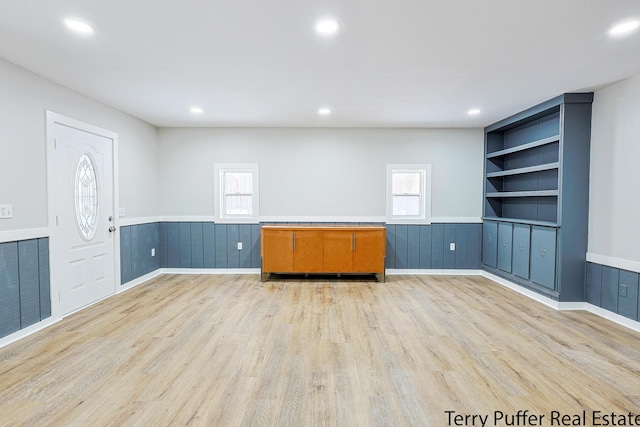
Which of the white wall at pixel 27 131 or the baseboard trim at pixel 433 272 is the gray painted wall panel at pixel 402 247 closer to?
the baseboard trim at pixel 433 272

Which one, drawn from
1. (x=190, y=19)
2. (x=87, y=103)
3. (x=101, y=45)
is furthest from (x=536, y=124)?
(x=87, y=103)

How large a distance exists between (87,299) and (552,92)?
6136mm

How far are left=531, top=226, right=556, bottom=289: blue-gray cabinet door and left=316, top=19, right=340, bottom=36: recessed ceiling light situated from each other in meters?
3.59

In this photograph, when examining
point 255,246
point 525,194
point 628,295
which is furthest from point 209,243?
point 628,295

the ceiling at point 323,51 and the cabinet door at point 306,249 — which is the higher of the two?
the ceiling at point 323,51

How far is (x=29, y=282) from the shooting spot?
3146 mm

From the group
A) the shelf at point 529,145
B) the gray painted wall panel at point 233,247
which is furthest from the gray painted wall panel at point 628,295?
the gray painted wall panel at point 233,247

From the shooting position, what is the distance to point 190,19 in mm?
2266

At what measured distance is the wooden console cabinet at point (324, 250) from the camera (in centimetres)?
525

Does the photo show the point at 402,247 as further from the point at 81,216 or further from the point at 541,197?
the point at 81,216

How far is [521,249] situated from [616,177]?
1474mm

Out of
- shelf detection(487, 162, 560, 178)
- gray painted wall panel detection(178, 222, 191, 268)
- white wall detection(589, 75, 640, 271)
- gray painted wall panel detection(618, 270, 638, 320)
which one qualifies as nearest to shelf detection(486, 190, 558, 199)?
shelf detection(487, 162, 560, 178)

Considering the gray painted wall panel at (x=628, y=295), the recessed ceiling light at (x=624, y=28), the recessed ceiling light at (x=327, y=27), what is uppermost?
the recessed ceiling light at (x=624, y=28)

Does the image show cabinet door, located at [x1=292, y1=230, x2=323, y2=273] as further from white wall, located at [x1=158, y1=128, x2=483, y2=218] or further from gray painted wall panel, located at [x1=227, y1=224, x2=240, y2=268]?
gray painted wall panel, located at [x1=227, y1=224, x2=240, y2=268]
